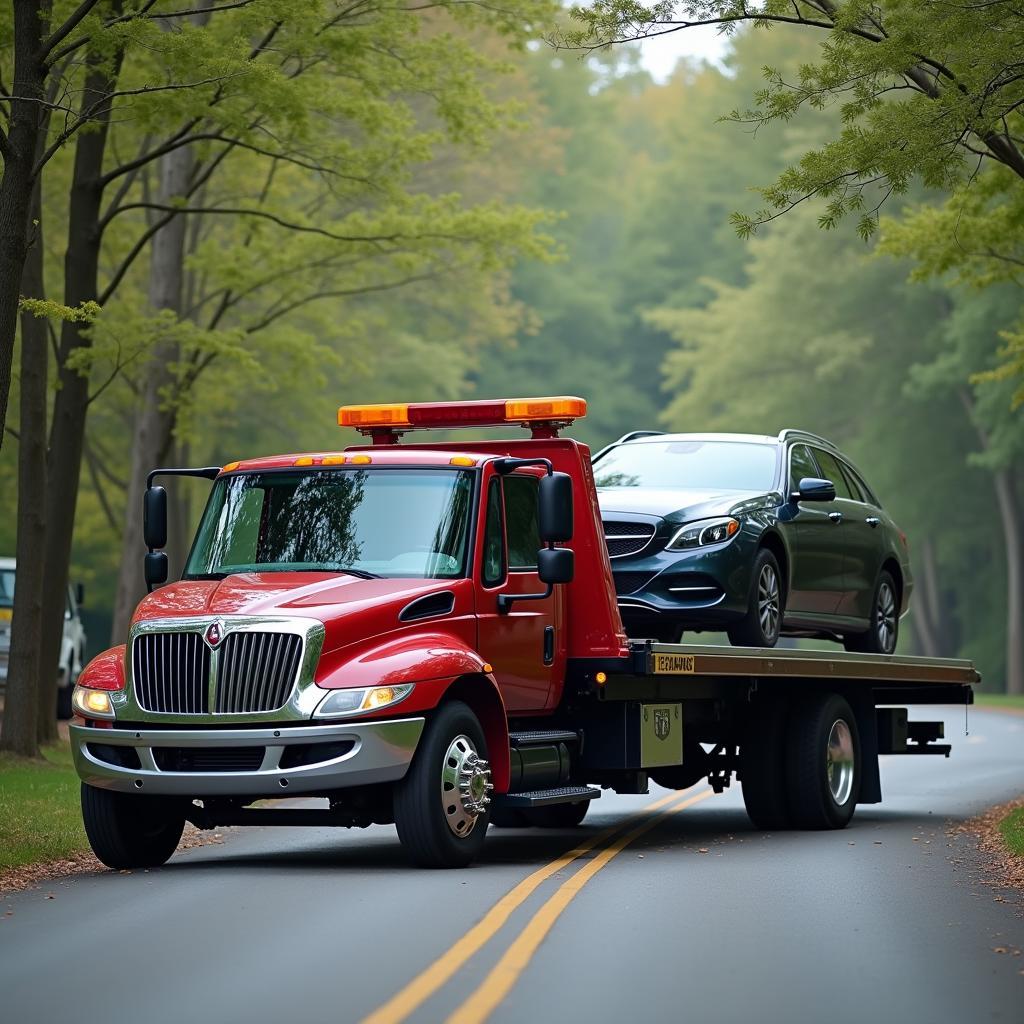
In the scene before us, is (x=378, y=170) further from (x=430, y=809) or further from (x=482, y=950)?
(x=482, y=950)

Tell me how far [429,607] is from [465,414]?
7.47 feet

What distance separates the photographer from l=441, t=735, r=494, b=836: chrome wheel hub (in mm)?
12297

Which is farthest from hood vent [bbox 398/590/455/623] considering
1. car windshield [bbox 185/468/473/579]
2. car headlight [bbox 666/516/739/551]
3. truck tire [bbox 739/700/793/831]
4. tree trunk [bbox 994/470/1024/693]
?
tree trunk [bbox 994/470/1024/693]

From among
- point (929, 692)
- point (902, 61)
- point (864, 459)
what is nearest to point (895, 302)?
point (864, 459)

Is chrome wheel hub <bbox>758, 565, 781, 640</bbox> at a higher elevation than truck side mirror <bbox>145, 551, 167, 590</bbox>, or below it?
below

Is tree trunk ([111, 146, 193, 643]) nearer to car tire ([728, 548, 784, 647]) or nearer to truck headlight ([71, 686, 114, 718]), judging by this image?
car tire ([728, 548, 784, 647])

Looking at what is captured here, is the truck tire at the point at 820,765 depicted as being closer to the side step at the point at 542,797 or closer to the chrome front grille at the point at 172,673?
the side step at the point at 542,797

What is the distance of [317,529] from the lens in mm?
13164

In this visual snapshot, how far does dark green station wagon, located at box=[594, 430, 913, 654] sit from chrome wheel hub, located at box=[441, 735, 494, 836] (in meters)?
3.00

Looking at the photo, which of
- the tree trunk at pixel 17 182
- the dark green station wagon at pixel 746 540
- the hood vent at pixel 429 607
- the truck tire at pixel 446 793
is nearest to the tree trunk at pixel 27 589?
the tree trunk at pixel 17 182

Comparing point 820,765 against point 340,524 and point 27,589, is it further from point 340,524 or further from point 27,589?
point 27,589

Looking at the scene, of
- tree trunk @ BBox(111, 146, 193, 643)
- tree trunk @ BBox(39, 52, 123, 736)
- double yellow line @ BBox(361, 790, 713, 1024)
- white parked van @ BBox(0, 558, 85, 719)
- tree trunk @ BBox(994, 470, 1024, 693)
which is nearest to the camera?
double yellow line @ BBox(361, 790, 713, 1024)

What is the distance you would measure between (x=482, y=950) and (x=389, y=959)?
477mm

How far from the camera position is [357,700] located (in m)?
11.9
